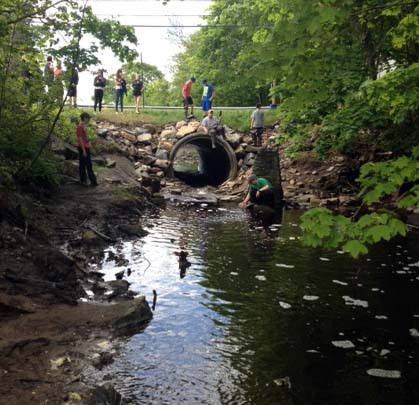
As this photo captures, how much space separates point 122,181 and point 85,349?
12.2 metres

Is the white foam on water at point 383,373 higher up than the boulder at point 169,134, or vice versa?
the boulder at point 169,134

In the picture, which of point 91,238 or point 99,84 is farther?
point 99,84

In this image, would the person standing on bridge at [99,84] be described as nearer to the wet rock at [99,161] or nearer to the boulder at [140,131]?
the boulder at [140,131]

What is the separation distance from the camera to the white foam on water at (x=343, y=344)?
22.9 ft

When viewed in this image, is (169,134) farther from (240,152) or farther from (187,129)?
(240,152)

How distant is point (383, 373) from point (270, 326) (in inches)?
74.5

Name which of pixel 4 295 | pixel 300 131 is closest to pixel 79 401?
pixel 4 295

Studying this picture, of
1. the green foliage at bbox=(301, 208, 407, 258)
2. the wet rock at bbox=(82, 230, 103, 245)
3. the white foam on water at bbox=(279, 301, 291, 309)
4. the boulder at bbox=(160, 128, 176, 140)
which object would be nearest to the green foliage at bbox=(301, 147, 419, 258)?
the green foliage at bbox=(301, 208, 407, 258)

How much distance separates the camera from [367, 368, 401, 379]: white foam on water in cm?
617

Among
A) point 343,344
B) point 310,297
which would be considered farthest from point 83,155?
point 343,344

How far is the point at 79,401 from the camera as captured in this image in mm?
4895

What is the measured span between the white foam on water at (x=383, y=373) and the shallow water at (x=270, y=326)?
0.03m

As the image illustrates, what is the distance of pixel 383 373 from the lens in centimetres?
625

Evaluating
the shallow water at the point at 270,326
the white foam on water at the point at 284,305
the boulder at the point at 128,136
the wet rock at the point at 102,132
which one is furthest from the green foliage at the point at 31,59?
the boulder at the point at 128,136
